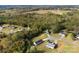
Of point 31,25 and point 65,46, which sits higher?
point 31,25

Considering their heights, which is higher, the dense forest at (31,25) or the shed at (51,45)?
the dense forest at (31,25)

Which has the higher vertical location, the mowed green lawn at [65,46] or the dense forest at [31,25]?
the dense forest at [31,25]

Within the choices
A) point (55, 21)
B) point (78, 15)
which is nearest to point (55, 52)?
point (55, 21)

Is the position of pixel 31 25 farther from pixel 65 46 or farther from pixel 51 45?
pixel 65 46

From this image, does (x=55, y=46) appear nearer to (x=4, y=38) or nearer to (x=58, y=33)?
(x=58, y=33)

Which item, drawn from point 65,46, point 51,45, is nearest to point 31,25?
point 51,45

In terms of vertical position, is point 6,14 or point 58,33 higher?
point 6,14

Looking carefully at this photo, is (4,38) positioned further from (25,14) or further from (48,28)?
(48,28)

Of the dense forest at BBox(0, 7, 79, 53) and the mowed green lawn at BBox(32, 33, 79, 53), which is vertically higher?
the dense forest at BBox(0, 7, 79, 53)
